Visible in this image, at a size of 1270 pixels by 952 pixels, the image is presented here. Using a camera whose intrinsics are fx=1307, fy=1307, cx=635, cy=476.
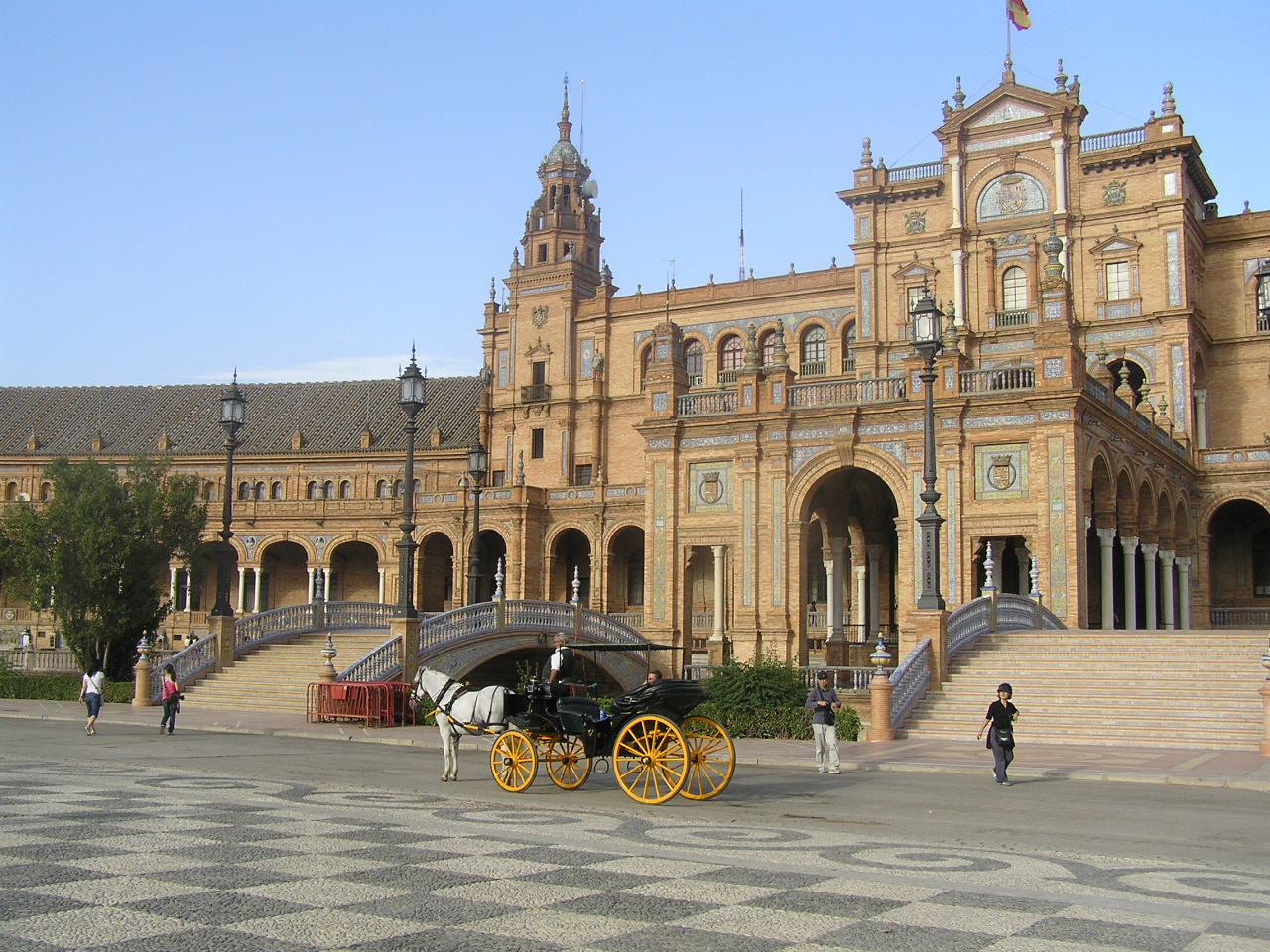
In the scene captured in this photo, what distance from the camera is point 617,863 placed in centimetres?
1002

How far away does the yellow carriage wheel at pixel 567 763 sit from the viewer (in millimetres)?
15539

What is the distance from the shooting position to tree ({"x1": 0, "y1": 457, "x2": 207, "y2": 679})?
120 feet

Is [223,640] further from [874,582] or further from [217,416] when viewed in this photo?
[217,416]

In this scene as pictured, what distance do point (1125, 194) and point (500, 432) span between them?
107 ft

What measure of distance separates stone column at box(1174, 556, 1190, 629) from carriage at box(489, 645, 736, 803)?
34.7 m

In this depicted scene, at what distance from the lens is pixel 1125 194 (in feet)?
161

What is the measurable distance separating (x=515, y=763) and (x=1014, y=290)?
129 ft

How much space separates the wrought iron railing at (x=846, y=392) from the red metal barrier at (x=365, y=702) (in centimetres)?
1527

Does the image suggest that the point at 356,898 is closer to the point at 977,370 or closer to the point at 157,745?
the point at 157,745

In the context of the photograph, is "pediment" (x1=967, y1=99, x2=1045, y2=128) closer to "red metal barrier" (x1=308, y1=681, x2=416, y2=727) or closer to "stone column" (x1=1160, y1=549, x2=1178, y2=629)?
"stone column" (x1=1160, y1=549, x2=1178, y2=629)

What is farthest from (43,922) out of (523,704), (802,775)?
(802,775)

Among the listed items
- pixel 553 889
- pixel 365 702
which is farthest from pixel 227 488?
pixel 553 889

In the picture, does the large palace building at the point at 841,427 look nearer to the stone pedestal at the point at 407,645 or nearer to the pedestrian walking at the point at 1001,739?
the stone pedestal at the point at 407,645

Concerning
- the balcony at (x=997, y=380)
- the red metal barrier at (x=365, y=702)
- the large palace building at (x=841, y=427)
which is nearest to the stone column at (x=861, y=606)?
the large palace building at (x=841, y=427)
